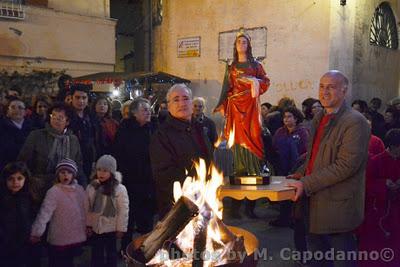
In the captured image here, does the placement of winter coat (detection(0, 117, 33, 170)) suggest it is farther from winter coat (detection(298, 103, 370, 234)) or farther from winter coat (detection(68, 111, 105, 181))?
winter coat (detection(298, 103, 370, 234))

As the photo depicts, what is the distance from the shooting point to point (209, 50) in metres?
13.9

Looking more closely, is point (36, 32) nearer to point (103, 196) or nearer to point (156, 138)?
point (103, 196)

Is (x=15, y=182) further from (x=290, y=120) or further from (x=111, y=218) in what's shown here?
(x=290, y=120)

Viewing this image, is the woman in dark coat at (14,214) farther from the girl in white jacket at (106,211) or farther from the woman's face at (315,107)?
the woman's face at (315,107)

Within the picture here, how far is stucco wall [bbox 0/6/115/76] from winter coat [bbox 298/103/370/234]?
954 centimetres

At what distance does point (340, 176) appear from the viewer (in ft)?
11.7

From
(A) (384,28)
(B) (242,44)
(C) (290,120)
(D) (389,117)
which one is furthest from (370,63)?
(B) (242,44)

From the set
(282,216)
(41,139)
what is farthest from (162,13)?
(41,139)

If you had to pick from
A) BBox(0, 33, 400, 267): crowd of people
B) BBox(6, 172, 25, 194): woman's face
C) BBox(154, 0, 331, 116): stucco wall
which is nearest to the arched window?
BBox(154, 0, 331, 116): stucco wall

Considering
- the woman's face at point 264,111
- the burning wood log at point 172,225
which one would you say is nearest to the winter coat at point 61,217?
the burning wood log at point 172,225

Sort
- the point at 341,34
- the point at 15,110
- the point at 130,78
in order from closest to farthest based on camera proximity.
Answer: the point at 15,110, the point at 341,34, the point at 130,78

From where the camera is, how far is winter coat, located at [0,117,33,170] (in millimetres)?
5512

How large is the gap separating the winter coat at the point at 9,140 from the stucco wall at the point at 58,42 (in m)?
6.14

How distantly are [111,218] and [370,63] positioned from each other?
31.7 ft
